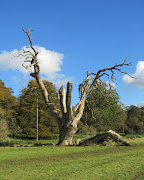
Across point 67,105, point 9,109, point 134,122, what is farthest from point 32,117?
point 134,122

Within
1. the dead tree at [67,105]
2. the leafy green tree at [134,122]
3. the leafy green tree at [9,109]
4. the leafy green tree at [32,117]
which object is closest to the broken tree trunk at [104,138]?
the dead tree at [67,105]

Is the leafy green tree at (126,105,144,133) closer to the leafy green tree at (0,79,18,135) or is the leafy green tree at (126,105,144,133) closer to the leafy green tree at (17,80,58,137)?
the leafy green tree at (17,80,58,137)

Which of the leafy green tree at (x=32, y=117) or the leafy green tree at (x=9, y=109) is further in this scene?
the leafy green tree at (x=9, y=109)

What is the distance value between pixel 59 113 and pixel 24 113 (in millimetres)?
21950

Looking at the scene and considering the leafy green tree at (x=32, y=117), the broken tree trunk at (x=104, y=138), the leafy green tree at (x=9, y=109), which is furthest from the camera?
the leafy green tree at (x=9, y=109)

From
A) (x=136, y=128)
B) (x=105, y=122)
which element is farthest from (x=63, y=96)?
(x=136, y=128)

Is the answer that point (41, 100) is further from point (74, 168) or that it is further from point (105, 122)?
point (74, 168)

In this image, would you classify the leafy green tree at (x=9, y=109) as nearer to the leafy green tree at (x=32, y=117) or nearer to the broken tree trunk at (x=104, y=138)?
the leafy green tree at (x=32, y=117)

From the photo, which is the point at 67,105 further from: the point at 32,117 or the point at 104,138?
the point at 32,117

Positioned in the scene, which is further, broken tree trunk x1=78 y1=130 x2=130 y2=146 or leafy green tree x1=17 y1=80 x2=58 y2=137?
leafy green tree x1=17 y1=80 x2=58 y2=137

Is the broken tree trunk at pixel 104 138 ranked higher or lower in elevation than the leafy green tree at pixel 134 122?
lower

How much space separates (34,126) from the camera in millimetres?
38281

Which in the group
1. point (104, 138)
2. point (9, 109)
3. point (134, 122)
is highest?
point (9, 109)

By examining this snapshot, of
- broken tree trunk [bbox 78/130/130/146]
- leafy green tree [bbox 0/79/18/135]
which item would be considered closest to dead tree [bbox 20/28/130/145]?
broken tree trunk [bbox 78/130/130/146]
